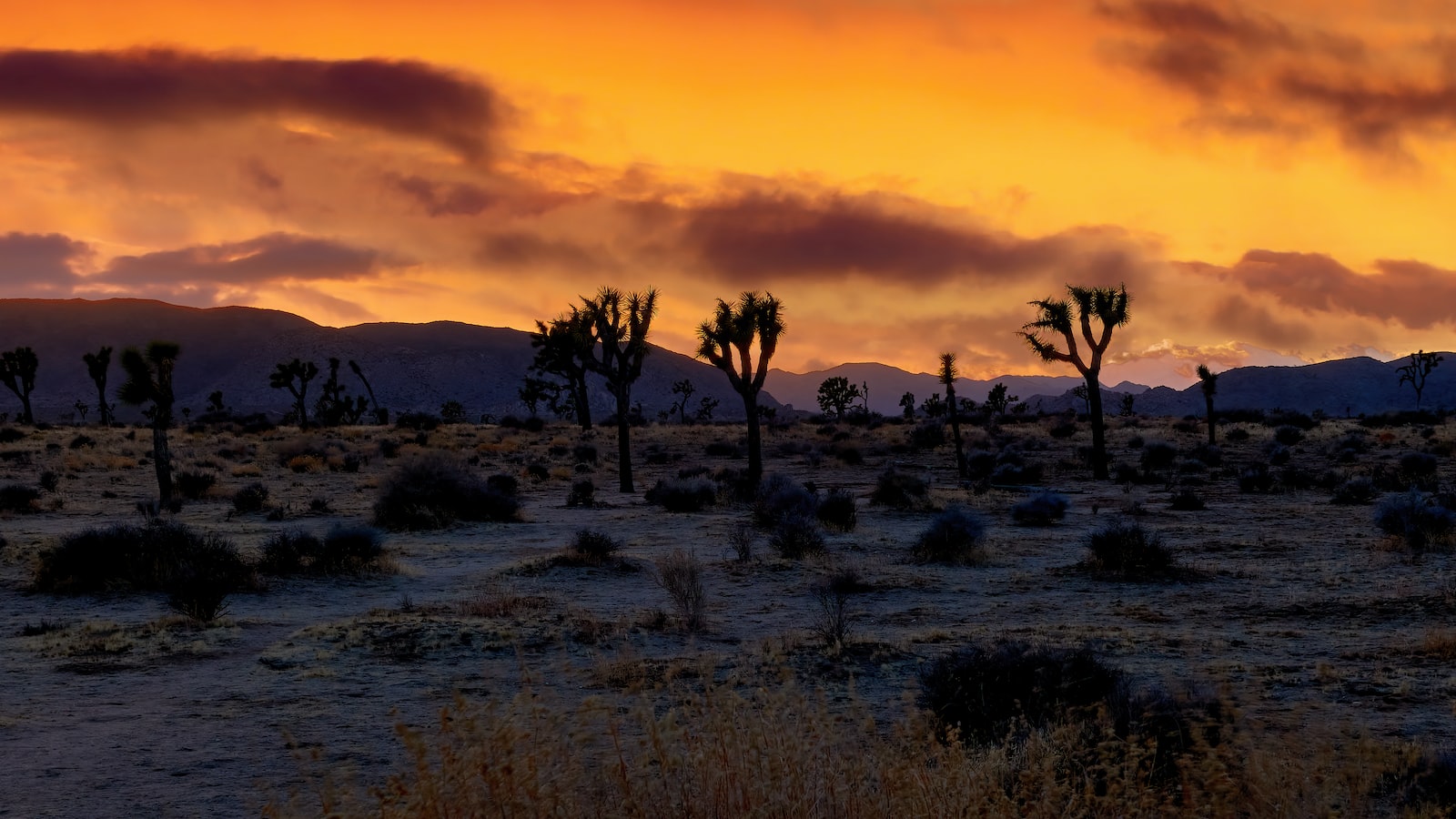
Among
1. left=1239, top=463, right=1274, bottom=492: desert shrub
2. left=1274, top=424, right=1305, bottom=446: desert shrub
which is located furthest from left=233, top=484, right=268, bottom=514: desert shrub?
left=1274, top=424, right=1305, bottom=446: desert shrub

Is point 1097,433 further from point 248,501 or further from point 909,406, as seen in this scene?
point 909,406

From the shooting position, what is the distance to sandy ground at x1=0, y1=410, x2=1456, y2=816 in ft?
26.0

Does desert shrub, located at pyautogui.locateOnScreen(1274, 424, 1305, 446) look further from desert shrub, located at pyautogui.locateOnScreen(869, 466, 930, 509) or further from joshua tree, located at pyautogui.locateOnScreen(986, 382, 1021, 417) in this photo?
joshua tree, located at pyautogui.locateOnScreen(986, 382, 1021, 417)

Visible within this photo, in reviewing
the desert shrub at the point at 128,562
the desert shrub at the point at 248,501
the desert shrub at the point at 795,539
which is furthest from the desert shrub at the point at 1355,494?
the desert shrub at the point at 248,501

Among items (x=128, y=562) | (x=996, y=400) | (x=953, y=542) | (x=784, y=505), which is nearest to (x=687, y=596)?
(x=953, y=542)

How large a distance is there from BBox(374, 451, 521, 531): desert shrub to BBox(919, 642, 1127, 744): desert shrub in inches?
749

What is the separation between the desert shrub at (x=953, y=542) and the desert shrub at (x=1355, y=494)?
1318cm

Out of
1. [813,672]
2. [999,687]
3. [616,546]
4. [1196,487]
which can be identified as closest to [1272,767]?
[999,687]

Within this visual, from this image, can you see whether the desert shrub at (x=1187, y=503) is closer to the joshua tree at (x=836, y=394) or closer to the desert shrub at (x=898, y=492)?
the desert shrub at (x=898, y=492)

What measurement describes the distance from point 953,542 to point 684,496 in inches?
459

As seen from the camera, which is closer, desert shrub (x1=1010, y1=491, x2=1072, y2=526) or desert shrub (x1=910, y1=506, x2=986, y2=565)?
desert shrub (x1=910, y1=506, x2=986, y2=565)

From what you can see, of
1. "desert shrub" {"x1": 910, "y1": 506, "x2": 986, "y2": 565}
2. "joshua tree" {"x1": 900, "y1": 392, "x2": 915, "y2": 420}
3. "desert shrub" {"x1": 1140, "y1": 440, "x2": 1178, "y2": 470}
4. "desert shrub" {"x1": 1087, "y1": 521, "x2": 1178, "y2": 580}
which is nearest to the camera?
"desert shrub" {"x1": 1087, "y1": 521, "x2": 1178, "y2": 580}

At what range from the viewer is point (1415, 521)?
17.2 metres

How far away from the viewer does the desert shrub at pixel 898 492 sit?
2789 centimetres
